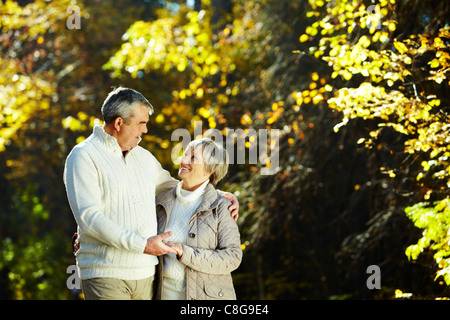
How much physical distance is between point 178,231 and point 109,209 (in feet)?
1.39

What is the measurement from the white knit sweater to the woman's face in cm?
27

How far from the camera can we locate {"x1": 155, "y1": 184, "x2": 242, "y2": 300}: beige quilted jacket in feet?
11.4

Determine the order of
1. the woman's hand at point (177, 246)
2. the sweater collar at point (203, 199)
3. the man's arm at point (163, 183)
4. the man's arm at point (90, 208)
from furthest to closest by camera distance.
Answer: the man's arm at point (163, 183), the sweater collar at point (203, 199), the woman's hand at point (177, 246), the man's arm at point (90, 208)

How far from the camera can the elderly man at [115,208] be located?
321cm

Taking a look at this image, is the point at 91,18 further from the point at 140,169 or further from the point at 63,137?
the point at 140,169

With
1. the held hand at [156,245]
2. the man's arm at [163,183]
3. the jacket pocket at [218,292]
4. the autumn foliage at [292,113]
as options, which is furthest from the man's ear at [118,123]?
the autumn foliage at [292,113]

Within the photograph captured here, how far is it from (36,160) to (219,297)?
41.0 ft

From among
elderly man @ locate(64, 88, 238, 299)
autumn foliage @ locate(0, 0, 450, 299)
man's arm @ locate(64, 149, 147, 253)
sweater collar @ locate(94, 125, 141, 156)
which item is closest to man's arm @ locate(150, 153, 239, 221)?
elderly man @ locate(64, 88, 238, 299)

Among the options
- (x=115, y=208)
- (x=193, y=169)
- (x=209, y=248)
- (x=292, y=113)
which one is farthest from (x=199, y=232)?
(x=292, y=113)

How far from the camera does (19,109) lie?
11.4 meters

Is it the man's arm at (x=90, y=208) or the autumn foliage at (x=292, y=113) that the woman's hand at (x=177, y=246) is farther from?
the autumn foliage at (x=292, y=113)

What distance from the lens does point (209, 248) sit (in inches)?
142

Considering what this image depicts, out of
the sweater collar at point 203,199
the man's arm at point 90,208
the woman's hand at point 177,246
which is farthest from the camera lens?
the sweater collar at point 203,199

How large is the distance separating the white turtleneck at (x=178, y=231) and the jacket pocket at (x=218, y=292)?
0.12 m
